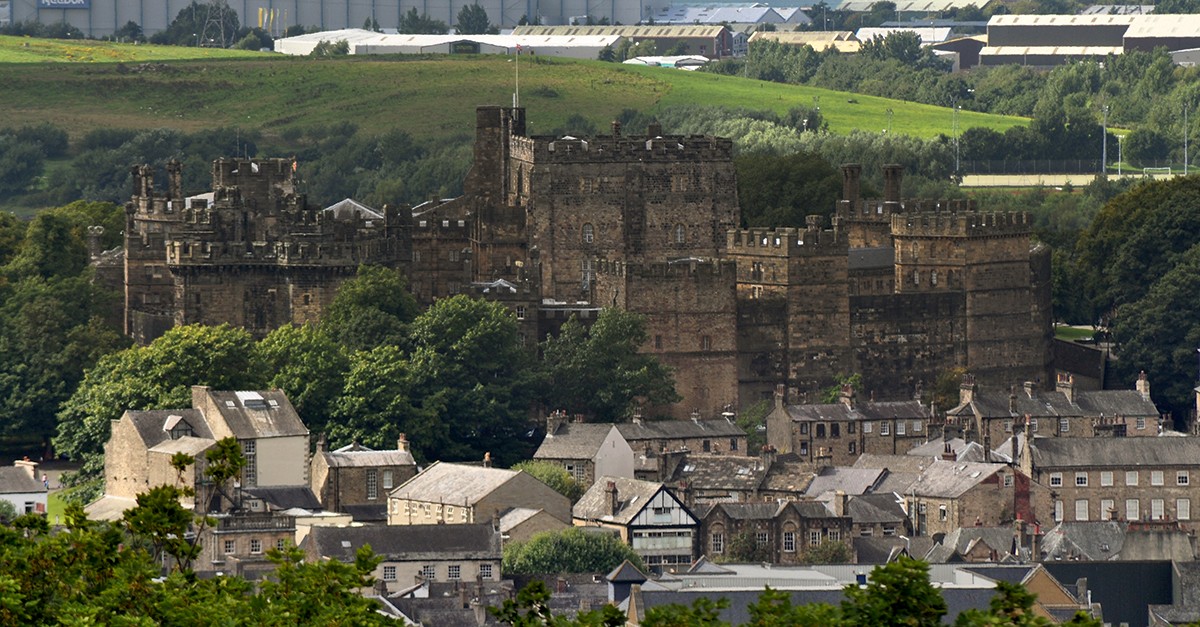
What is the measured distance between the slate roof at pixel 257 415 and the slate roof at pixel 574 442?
7.80 m

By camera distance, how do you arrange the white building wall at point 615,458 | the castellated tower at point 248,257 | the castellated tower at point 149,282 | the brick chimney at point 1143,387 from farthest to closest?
the castellated tower at point 149,282, the castellated tower at point 248,257, the brick chimney at point 1143,387, the white building wall at point 615,458

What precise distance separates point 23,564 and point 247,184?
2715 inches

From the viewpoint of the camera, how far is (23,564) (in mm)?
57781

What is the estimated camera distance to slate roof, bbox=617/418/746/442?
112750 mm

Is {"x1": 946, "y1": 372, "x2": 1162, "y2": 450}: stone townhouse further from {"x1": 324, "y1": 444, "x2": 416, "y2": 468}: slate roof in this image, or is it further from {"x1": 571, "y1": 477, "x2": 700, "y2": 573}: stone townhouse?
{"x1": 324, "y1": 444, "x2": 416, "y2": 468}: slate roof

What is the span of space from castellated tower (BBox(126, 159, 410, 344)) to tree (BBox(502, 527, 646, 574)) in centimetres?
2512

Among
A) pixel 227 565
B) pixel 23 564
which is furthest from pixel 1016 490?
pixel 23 564

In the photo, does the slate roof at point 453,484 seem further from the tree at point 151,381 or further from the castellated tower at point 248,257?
the castellated tower at point 248,257

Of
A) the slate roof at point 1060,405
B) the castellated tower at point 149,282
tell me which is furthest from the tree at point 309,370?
the slate roof at point 1060,405

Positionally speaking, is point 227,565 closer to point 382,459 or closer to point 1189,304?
point 382,459

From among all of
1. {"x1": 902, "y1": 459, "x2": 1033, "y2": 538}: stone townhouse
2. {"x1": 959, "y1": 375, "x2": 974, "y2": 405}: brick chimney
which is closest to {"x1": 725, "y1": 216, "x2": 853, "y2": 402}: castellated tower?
{"x1": 959, "y1": 375, "x2": 974, "y2": 405}: brick chimney

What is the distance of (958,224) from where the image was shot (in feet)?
418

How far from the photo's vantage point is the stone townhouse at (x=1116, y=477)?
109125 mm

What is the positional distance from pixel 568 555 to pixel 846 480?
14.4 m
